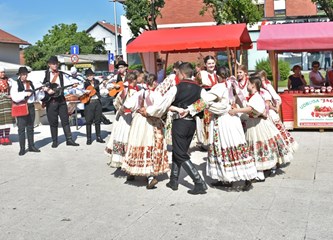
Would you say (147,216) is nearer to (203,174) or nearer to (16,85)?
(203,174)

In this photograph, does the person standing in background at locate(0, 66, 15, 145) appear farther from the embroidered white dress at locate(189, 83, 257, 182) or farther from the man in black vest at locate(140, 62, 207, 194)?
the embroidered white dress at locate(189, 83, 257, 182)

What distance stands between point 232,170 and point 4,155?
523 centimetres

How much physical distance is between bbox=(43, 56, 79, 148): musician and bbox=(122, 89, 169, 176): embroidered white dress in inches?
140

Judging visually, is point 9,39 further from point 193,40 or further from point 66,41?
point 66,41

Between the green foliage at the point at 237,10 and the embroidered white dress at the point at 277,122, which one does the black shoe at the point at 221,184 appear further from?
the green foliage at the point at 237,10

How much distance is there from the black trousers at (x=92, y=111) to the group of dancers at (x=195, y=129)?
10.2 ft

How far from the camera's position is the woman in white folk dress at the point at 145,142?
227 inches

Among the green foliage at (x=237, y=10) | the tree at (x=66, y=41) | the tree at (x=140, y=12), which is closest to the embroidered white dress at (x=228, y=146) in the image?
the green foliage at (x=237, y=10)

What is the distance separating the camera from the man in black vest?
529 centimetres

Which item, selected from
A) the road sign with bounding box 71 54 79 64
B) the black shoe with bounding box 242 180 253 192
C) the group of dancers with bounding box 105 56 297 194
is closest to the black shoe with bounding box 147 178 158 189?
the group of dancers with bounding box 105 56 297 194

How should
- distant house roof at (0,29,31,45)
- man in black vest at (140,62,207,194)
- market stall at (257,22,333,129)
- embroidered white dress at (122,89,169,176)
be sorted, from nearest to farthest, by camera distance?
1. man in black vest at (140,62,207,194)
2. embroidered white dress at (122,89,169,176)
3. market stall at (257,22,333,129)
4. distant house roof at (0,29,31,45)

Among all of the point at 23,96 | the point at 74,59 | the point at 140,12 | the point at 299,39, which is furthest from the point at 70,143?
the point at 140,12

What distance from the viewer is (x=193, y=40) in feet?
39.8

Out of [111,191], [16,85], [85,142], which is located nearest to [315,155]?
[111,191]
